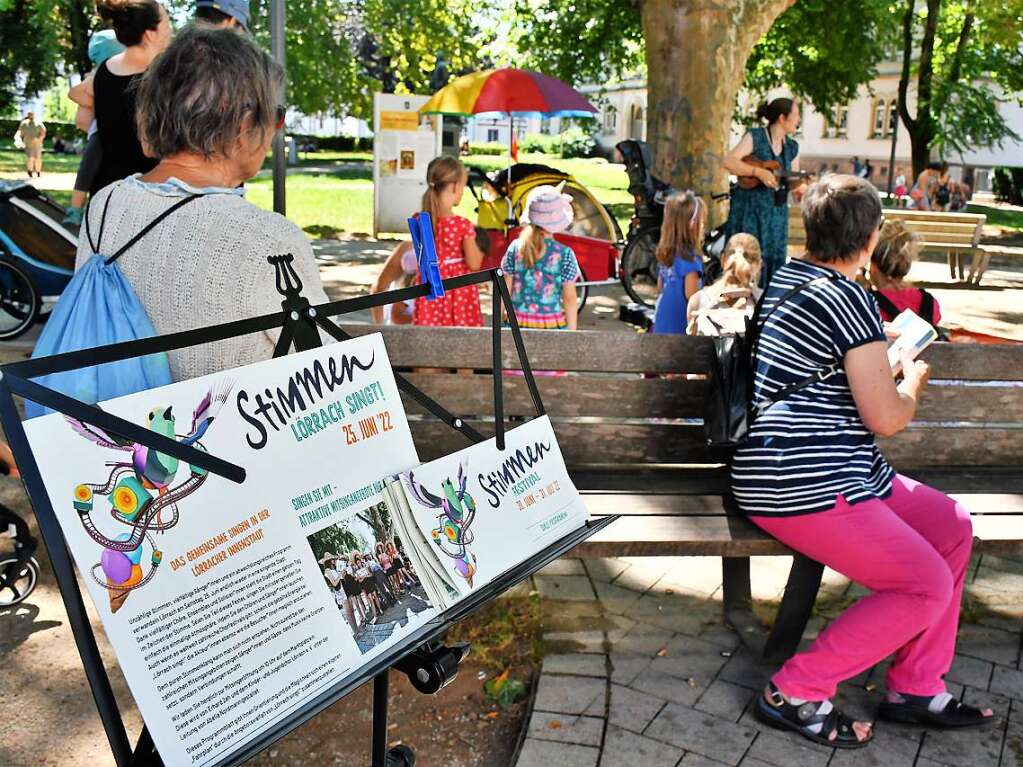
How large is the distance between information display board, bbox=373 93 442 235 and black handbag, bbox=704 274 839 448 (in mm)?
12853

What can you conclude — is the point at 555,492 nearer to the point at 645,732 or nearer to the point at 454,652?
the point at 454,652

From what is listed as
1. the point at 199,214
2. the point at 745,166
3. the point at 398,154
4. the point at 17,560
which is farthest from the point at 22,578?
the point at 398,154

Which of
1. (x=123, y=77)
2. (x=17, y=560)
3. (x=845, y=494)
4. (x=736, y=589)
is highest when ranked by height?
(x=123, y=77)

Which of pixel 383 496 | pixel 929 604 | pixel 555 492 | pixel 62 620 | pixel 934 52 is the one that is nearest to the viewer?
pixel 383 496

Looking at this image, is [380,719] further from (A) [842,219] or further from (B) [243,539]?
(A) [842,219]

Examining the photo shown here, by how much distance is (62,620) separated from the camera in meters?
3.82

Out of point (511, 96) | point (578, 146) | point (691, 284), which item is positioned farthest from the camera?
point (578, 146)

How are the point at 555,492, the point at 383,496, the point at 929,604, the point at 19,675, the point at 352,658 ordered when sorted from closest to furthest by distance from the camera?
the point at 352,658, the point at 383,496, the point at 555,492, the point at 929,604, the point at 19,675

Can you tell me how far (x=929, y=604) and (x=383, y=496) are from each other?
176 centimetres

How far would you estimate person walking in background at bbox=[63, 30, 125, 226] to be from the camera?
465 cm

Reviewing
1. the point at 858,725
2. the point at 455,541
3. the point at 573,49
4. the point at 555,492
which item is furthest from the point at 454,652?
the point at 573,49

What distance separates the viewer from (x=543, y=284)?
5.54 m

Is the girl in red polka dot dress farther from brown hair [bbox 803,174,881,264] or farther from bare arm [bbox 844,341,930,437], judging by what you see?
bare arm [bbox 844,341,930,437]

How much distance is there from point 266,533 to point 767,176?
21.5 feet
